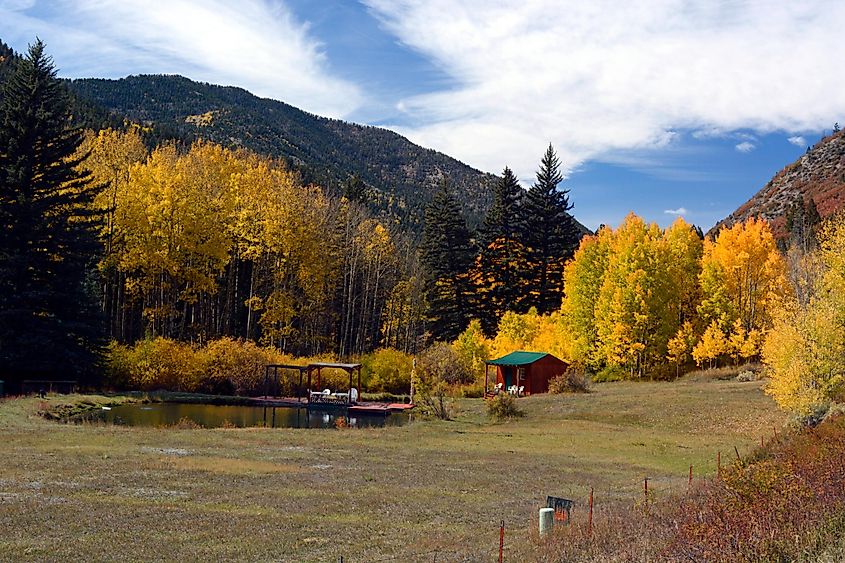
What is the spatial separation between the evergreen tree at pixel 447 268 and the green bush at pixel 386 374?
12.5 metres

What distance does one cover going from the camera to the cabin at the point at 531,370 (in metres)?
54.9

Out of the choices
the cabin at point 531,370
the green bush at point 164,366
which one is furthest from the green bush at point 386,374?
the green bush at point 164,366

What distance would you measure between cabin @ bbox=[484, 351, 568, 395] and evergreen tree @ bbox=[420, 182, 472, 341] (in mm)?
16838

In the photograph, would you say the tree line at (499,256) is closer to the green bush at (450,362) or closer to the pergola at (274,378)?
the green bush at (450,362)

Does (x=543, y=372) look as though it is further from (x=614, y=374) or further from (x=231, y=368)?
(x=231, y=368)

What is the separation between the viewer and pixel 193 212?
52.9 m

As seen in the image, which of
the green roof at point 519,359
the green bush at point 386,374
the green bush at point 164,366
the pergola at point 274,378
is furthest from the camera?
the green bush at point 386,374

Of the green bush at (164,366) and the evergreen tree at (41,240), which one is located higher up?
Answer: the evergreen tree at (41,240)

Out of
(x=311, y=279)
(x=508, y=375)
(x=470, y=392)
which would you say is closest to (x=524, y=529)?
(x=508, y=375)

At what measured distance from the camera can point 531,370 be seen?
55125 millimetres

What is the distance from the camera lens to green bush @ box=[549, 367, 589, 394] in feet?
170

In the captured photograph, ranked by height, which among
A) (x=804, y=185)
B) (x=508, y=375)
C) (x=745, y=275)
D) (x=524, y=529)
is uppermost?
(x=804, y=185)

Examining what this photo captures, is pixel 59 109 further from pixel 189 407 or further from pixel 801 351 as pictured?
pixel 801 351

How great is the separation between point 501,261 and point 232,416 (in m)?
38.1
